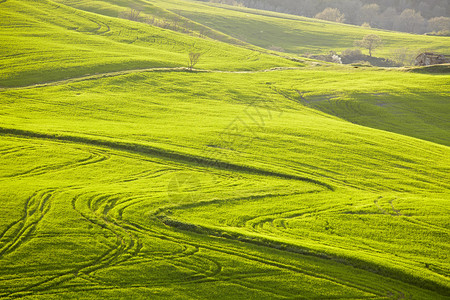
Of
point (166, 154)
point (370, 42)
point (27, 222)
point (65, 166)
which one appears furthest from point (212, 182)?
point (370, 42)

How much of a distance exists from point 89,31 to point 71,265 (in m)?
94.9

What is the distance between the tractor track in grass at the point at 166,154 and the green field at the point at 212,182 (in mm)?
171

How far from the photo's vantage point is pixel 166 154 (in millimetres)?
43094

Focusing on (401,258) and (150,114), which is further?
(150,114)

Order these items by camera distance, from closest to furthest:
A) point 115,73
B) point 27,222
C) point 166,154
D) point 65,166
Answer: point 27,222
point 65,166
point 166,154
point 115,73

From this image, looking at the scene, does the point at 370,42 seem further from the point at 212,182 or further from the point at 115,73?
the point at 212,182

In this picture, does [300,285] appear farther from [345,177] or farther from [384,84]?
[384,84]

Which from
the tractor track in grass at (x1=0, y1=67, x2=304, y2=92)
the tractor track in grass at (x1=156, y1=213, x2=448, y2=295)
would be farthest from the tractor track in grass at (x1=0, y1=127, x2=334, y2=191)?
the tractor track in grass at (x1=0, y1=67, x2=304, y2=92)

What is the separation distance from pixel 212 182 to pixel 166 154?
26.9ft

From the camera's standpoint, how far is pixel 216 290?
23469 mm

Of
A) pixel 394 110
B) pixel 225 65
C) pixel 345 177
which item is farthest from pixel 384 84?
A: pixel 345 177

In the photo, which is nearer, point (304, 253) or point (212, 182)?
point (304, 253)

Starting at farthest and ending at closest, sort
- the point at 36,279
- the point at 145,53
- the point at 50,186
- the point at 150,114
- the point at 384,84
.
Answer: the point at 145,53 → the point at 384,84 → the point at 150,114 → the point at 50,186 → the point at 36,279

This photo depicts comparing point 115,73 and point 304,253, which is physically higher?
point 115,73
